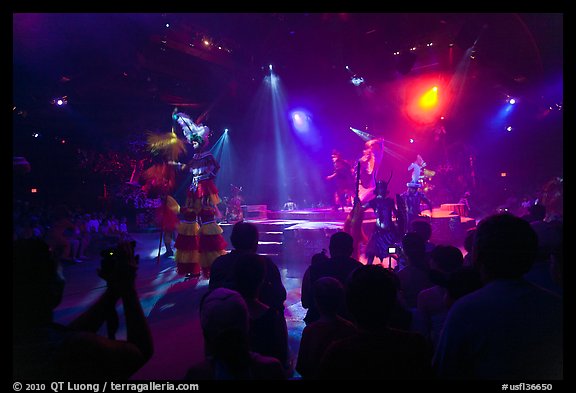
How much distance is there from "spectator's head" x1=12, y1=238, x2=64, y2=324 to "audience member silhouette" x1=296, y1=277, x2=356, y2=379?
55.8 inches

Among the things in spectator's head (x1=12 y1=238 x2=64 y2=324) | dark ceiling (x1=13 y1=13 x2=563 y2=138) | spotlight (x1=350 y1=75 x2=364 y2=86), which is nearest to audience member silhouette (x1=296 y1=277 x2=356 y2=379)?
spectator's head (x1=12 y1=238 x2=64 y2=324)

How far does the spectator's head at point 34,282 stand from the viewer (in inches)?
56.6

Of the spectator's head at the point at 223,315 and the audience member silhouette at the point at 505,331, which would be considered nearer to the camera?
the audience member silhouette at the point at 505,331

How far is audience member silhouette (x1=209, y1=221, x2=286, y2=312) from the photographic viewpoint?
9.03 ft

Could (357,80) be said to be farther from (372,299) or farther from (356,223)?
(372,299)

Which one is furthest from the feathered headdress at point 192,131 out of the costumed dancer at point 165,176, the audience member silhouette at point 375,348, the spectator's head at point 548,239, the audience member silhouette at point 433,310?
the audience member silhouette at point 375,348

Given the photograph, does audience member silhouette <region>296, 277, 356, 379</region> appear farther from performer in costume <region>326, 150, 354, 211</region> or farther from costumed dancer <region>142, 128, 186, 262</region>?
performer in costume <region>326, 150, 354, 211</region>

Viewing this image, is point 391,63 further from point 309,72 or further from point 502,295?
point 502,295

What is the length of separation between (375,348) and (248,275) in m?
1.10

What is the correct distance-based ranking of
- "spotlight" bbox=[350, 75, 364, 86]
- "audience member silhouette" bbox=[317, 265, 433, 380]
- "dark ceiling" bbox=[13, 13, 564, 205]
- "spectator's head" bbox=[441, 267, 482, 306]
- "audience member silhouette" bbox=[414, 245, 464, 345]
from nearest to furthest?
"audience member silhouette" bbox=[317, 265, 433, 380] < "spectator's head" bbox=[441, 267, 482, 306] < "audience member silhouette" bbox=[414, 245, 464, 345] < "dark ceiling" bbox=[13, 13, 564, 205] < "spotlight" bbox=[350, 75, 364, 86]

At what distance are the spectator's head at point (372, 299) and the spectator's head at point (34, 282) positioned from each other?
1.44 metres

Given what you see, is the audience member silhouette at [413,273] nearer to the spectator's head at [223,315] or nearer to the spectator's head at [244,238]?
the spectator's head at [244,238]
